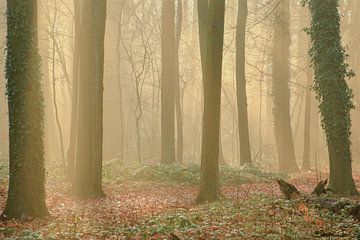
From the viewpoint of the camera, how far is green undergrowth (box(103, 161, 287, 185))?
63.6 ft

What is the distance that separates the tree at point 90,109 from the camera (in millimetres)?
14984

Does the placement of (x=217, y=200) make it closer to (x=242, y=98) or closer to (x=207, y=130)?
(x=207, y=130)

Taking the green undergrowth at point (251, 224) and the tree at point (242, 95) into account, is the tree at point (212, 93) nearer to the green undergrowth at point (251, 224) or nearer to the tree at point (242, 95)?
the green undergrowth at point (251, 224)

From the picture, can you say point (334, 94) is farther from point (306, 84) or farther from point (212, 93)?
point (306, 84)

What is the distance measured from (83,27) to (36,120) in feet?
15.4

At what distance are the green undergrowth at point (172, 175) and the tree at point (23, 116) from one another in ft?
24.1

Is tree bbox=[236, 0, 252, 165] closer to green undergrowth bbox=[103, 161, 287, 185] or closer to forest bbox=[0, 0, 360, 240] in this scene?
forest bbox=[0, 0, 360, 240]

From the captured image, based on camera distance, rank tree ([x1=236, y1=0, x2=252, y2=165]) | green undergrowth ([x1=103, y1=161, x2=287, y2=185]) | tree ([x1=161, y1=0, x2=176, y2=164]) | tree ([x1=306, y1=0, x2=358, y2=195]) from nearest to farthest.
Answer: tree ([x1=306, y1=0, x2=358, y2=195]) < green undergrowth ([x1=103, y1=161, x2=287, y2=185]) < tree ([x1=161, y1=0, x2=176, y2=164]) < tree ([x1=236, y1=0, x2=252, y2=165])

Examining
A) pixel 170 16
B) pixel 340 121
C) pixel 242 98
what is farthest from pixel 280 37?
pixel 340 121

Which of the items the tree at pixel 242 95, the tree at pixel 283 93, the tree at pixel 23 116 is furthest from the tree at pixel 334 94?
the tree at pixel 283 93

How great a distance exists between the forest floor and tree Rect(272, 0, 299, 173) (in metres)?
9.71

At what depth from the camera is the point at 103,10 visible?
1530 centimetres

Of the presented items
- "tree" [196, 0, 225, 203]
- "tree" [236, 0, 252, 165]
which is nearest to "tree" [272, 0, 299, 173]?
"tree" [236, 0, 252, 165]

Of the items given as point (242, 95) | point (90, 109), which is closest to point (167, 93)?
point (242, 95)
